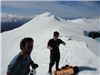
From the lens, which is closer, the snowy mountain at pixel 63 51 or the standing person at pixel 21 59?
the standing person at pixel 21 59

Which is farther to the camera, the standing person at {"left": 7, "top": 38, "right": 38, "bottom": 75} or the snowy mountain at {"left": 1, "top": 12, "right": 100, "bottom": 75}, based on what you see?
the snowy mountain at {"left": 1, "top": 12, "right": 100, "bottom": 75}

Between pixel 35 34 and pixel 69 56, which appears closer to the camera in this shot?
pixel 69 56

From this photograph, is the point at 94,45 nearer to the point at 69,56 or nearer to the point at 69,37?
the point at 69,37

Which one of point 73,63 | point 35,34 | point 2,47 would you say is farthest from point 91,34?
point 73,63

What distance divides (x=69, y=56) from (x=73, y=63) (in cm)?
71

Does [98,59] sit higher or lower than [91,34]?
lower

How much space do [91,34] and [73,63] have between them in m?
7.96

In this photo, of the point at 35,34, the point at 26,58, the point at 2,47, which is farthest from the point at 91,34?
the point at 26,58

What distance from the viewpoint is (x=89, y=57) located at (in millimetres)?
12211

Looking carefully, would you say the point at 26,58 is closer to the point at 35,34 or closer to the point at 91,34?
the point at 35,34

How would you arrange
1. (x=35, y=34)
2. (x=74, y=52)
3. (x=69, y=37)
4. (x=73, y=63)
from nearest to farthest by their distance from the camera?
(x=73, y=63) < (x=74, y=52) < (x=69, y=37) < (x=35, y=34)

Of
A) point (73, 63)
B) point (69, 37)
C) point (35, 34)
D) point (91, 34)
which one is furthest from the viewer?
point (91, 34)

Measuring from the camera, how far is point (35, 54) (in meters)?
12.9

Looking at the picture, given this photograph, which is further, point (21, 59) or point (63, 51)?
point (63, 51)
